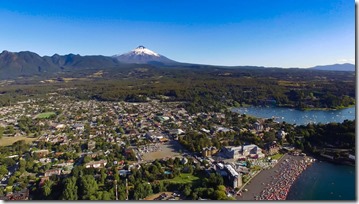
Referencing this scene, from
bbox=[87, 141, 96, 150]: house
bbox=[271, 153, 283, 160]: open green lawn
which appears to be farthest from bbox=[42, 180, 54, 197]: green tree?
bbox=[271, 153, 283, 160]: open green lawn

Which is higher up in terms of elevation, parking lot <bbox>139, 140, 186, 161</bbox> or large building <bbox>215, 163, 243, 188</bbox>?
large building <bbox>215, 163, 243, 188</bbox>

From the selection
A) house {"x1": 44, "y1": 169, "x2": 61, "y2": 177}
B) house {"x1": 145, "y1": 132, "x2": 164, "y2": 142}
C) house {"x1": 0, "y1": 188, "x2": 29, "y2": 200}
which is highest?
house {"x1": 145, "y1": 132, "x2": 164, "y2": 142}

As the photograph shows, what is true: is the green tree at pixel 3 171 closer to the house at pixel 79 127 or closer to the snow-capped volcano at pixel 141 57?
the house at pixel 79 127

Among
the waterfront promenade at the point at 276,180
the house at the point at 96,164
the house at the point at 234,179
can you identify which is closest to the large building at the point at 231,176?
the house at the point at 234,179

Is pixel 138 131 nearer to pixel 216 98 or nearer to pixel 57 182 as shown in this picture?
pixel 57 182

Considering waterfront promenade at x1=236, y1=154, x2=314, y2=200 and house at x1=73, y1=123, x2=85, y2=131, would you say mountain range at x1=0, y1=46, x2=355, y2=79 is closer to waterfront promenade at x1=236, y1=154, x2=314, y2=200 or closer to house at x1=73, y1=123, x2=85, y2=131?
house at x1=73, y1=123, x2=85, y2=131

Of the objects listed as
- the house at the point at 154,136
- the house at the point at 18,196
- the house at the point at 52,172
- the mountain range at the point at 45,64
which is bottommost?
the house at the point at 18,196

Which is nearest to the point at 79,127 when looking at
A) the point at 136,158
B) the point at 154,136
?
the point at 154,136
